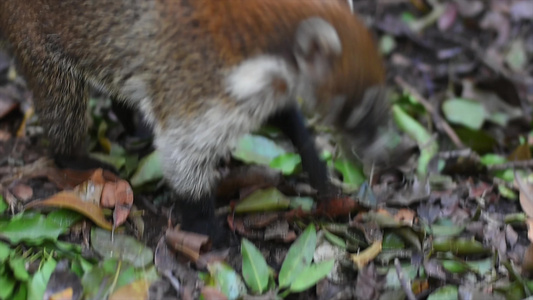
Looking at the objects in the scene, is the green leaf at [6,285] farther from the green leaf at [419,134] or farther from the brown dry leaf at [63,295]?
the green leaf at [419,134]

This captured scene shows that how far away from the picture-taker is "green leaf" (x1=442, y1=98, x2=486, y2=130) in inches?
207

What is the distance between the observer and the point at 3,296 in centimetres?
340

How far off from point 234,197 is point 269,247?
532mm

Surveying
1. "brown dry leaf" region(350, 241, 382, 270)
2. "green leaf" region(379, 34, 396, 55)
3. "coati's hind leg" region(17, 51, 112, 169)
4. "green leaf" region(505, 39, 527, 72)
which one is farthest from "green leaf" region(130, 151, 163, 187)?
"green leaf" region(505, 39, 527, 72)

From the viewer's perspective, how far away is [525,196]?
420cm

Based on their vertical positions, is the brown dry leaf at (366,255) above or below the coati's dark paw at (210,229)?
below

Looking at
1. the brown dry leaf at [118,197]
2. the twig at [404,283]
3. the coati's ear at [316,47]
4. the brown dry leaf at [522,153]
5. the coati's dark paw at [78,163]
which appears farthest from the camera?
the brown dry leaf at [522,153]

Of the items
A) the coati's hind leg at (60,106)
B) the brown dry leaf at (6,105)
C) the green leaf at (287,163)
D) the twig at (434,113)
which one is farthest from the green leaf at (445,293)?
the brown dry leaf at (6,105)

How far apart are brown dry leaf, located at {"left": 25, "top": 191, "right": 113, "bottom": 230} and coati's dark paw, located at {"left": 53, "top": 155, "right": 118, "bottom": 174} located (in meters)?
0.50

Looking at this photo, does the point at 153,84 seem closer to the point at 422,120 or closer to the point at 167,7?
→ the point at 167,7

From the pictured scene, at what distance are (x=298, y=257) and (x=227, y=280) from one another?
0.42m

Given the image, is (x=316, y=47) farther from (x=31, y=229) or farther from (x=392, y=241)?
(x=31, y=229)

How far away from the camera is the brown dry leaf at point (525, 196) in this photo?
4141 millimetres

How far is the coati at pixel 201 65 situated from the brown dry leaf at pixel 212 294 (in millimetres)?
492
